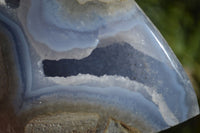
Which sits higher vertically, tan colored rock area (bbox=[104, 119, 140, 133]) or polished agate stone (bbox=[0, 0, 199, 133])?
polished agate stone (bbox=[0, 0, 199, 133])

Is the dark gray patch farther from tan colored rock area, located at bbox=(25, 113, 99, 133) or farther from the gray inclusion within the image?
tan colored rock area, located at bbox=(25, 113, 99, 133)

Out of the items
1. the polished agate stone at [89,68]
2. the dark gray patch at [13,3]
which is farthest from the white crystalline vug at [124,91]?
the dark gray patch at [13,3]

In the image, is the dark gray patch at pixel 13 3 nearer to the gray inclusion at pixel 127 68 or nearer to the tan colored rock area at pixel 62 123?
the gray inclusion at pixel 127 68

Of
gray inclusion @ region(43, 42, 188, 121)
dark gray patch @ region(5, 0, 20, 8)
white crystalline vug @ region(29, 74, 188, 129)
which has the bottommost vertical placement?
white crystalline vug @ region(29, 74, 188, 129)

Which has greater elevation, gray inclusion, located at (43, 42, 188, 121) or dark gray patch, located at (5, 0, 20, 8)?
dark gray patch, located at (5, 0, 20, 8)

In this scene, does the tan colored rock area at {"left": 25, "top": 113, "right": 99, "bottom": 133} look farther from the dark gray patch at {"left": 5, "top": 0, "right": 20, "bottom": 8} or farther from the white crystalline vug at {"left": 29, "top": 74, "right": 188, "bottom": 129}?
the dark gray patch at {"left": 5, "top": 0, "right": 20, "bottom": 8}

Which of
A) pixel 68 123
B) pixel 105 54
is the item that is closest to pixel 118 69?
pixel 105 54

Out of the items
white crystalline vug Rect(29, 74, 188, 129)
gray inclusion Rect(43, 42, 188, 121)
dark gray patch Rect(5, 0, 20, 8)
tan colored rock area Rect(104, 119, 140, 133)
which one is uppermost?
dark gray patch Rect(5, 0, 20, 8)

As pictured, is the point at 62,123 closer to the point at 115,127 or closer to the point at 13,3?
the point at 115,127

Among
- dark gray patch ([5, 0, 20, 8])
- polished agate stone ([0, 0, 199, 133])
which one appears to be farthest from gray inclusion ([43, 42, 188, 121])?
dark gray patch ([5, 0, 20, 8])
